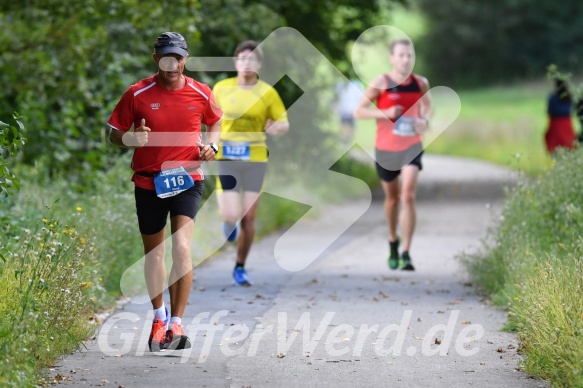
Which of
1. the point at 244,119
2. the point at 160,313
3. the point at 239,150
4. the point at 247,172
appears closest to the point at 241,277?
the point at 247,172

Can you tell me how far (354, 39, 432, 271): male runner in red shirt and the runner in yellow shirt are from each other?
1.25m

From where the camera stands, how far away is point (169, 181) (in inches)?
313

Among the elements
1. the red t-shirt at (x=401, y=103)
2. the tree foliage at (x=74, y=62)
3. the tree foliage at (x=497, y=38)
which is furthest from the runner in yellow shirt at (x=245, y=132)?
the tree foliage at (x=497, y=38)

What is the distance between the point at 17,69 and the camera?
600 inches

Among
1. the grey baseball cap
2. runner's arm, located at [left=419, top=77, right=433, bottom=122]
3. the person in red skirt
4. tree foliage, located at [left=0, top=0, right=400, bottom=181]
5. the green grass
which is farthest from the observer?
the person in red skirt

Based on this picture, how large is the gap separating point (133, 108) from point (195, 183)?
633 mm

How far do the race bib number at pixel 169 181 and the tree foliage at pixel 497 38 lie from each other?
54896mm

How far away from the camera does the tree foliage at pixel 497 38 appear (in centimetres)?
6347

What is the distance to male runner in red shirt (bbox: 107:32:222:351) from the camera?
313 inches

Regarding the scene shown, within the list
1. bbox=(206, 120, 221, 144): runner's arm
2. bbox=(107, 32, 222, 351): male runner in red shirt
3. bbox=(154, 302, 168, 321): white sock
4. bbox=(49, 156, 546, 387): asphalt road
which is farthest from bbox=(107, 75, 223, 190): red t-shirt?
bbox=(49, 156, 546, 387): asphalt road

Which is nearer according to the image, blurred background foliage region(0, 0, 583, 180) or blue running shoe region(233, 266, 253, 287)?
blue running shoe region(233, 266, 253, 287)

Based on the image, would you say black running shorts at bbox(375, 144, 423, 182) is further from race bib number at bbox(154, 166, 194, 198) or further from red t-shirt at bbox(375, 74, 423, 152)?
race bib number at bbox(154, 166, 194, 198)

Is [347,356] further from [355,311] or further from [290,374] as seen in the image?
[355,311]

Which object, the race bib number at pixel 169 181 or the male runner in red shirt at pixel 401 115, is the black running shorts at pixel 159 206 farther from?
the male runner in red shirt at pixel 401 115
